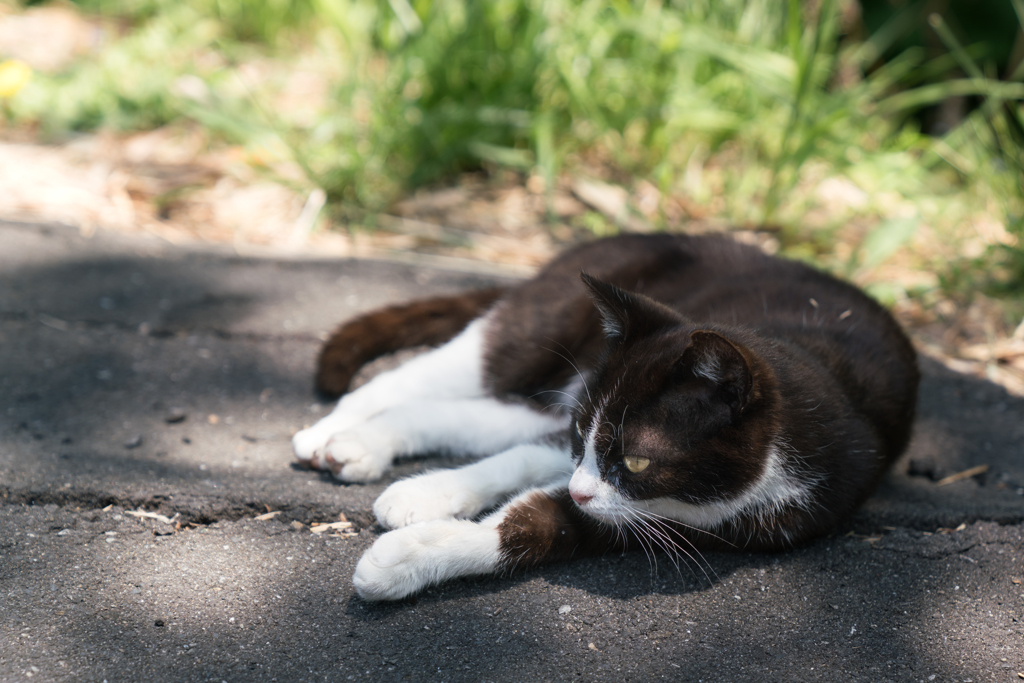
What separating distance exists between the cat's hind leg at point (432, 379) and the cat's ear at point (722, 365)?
1045 millimetres

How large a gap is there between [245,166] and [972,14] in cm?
476

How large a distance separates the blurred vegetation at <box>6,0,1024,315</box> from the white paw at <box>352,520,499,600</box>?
237 centimetres

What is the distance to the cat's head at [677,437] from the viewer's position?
164cm

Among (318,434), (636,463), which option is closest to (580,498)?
(636,463)

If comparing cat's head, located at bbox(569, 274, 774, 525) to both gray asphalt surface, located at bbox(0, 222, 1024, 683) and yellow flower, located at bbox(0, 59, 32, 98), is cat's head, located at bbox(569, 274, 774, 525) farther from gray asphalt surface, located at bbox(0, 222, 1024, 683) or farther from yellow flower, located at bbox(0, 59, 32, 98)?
yellow flower, located at bbox(0, 59, 32, 98)

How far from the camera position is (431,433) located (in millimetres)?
2334

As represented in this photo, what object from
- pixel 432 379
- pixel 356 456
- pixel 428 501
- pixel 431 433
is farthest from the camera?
pixel 432 379

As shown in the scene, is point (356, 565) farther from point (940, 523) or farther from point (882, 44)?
point (882, 44)

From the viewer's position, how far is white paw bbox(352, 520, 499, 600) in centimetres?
163

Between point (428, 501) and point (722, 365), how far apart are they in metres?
0.80

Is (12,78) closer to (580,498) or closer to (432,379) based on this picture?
(432,379)

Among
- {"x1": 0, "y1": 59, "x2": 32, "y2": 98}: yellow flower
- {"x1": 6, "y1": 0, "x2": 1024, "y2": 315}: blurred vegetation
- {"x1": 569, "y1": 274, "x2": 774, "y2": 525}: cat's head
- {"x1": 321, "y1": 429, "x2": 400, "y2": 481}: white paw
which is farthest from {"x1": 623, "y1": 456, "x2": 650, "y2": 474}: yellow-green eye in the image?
{"x1": 0, "y1": 59, "x2": 32, "y2": 98}: yellow flower

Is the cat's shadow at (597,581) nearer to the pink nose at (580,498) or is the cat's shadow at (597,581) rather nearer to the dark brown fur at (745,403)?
the dark brown fur at (745,403)

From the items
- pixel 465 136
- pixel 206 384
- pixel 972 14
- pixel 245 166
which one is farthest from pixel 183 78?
pixel 972 14
